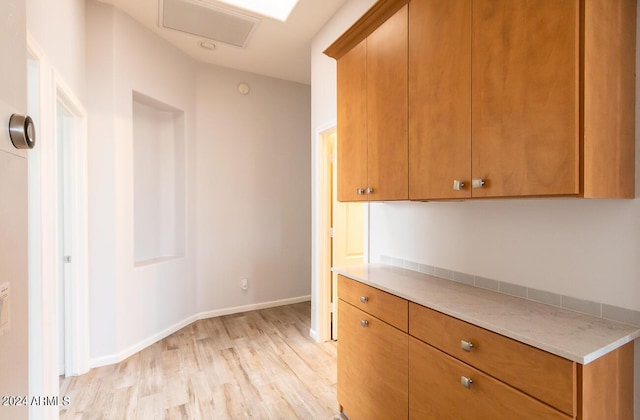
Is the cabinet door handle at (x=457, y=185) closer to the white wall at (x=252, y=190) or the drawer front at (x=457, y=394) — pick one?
the drawer front at (x=457, y=394)

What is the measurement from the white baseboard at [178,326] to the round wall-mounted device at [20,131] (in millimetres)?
2527

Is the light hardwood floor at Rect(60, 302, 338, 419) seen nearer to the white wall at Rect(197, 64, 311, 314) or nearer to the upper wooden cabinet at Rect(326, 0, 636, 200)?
the white wall at Rect(197, 64, 311, 314)

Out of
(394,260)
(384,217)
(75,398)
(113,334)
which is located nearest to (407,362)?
(394,260)

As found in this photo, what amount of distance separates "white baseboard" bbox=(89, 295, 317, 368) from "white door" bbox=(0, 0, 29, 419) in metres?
2.17

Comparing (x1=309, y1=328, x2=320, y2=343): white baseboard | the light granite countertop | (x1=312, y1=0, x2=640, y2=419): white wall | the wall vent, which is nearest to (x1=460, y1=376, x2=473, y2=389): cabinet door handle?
the light granite countertop

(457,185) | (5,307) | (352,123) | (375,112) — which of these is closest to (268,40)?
(352,123)

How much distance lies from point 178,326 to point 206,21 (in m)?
3.15

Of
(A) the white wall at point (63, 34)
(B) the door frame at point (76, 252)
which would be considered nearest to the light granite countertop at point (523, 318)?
(A) the white wall at point (63, 34)

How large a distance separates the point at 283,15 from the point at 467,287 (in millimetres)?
2693

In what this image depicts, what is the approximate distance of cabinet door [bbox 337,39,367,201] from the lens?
1811 millimetres

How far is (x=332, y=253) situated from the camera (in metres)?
3.03

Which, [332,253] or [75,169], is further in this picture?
[332,253]

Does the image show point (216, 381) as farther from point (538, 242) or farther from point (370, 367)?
point (538, 242)

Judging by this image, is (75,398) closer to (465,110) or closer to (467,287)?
(467,287)
